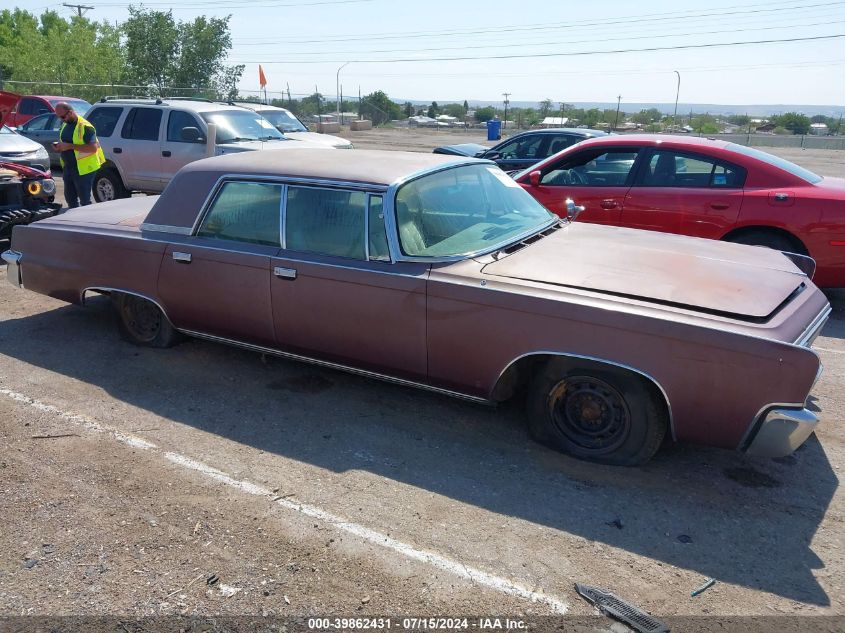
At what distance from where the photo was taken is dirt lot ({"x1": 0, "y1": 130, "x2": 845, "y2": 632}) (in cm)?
300

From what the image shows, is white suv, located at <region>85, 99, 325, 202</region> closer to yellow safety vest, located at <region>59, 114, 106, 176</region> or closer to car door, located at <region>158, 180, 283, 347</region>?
yellow safety vest, located at <region>59, 114, 106, 176</region>

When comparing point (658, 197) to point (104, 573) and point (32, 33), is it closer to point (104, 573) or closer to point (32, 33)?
point (104, 573)

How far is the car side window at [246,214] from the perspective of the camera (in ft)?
15.9

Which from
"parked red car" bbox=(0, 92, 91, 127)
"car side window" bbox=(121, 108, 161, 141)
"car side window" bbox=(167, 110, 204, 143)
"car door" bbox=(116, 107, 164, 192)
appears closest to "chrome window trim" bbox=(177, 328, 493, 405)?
"car side window" bbox=(167, 110, 204, 143)

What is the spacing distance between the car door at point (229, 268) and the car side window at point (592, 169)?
3.84 m

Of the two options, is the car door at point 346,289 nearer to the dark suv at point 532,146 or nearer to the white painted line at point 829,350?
the white painted line at point 829,350

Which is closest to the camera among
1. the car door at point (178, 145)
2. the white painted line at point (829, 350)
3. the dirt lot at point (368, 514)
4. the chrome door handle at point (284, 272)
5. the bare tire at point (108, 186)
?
the dirt lot at point (368, 514)

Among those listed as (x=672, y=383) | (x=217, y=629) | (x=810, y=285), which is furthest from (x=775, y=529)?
(x=217, y=629)

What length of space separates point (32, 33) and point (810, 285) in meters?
48.6

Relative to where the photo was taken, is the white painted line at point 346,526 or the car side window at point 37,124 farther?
the car side window at point 37,124

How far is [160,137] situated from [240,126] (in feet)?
4.15

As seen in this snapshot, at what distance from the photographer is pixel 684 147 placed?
709 cm

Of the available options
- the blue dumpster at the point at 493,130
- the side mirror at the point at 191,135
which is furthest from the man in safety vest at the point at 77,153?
the blue dumpster at the point at 493,130

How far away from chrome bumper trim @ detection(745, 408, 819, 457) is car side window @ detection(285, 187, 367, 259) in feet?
7.92
